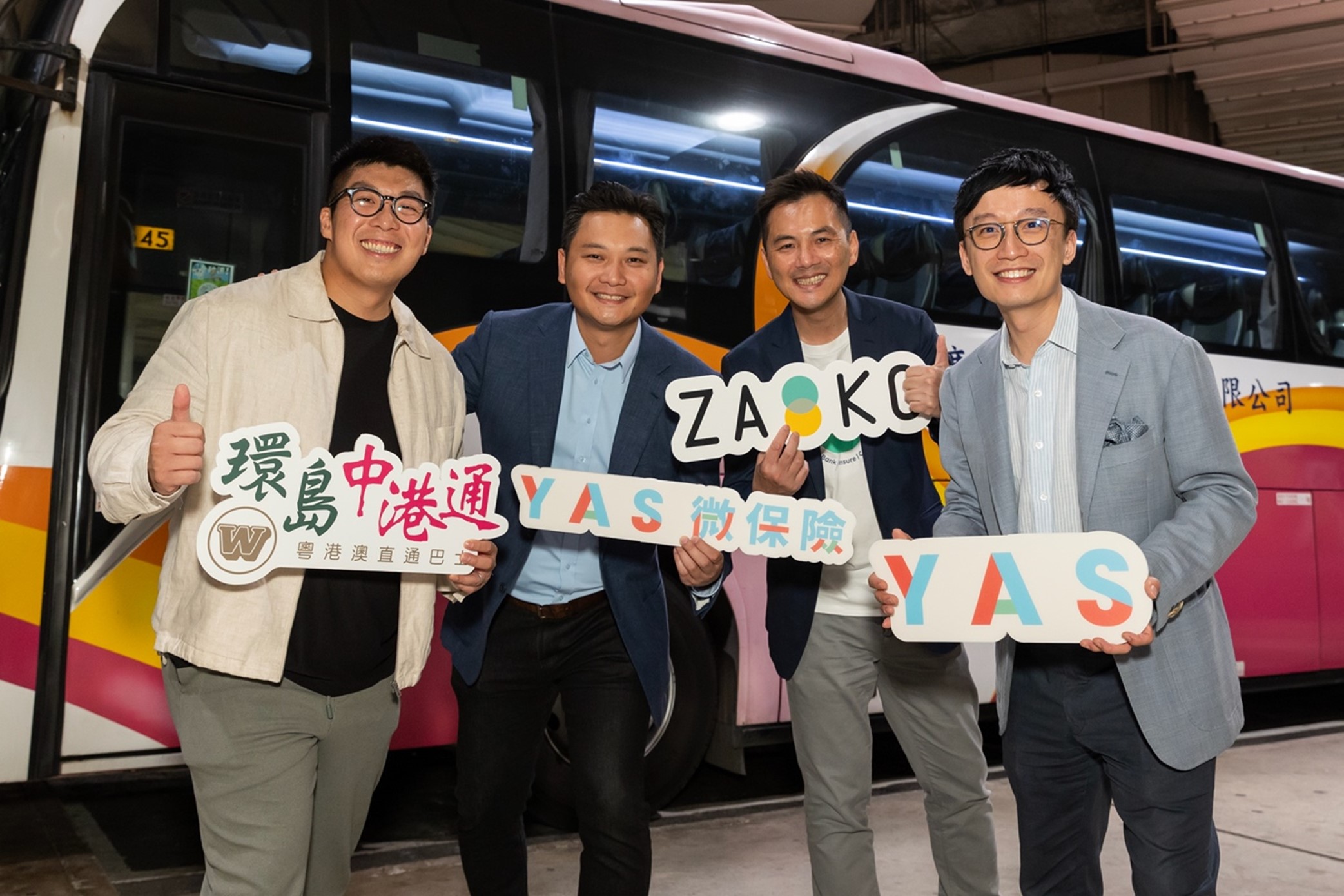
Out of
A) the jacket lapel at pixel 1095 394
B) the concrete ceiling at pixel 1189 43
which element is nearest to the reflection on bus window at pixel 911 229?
the jacket lapel at pixel 1095 394

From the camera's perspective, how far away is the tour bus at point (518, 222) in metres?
3.46

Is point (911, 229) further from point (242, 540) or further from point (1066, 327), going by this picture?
point (242, 540)

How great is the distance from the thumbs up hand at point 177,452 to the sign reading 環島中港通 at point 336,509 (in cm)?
14

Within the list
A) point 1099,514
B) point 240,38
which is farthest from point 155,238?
point 1099,514

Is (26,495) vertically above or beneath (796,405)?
beneath

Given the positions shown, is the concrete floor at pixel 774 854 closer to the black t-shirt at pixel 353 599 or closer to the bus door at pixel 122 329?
the bus door at pixel 122 329

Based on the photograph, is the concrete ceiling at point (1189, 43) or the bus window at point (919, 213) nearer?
the bus window at point (919, 213)

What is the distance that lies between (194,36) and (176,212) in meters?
0.62

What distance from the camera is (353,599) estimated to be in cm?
238

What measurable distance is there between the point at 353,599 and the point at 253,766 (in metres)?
0.40

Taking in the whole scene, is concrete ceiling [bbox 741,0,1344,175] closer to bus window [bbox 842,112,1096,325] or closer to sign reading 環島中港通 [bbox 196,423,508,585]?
bus window [bbox 842,112,1096,325]

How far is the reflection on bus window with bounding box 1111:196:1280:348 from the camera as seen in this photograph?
5801 mm

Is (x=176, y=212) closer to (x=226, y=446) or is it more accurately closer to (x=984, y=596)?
(x=226, y=446)

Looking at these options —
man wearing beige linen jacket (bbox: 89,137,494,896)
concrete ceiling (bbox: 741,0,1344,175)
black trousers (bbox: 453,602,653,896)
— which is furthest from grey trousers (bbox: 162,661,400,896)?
concrete ceiling (bbox: 741,0,1344,175)
